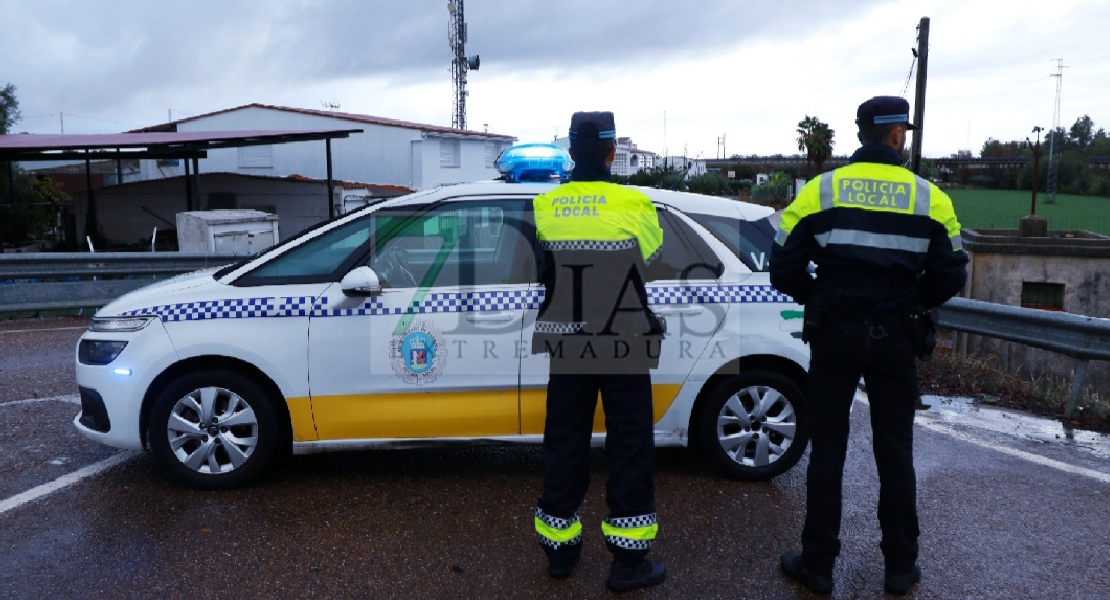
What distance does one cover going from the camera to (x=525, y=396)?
4.67 m

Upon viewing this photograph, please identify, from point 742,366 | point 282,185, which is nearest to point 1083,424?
point 742,366

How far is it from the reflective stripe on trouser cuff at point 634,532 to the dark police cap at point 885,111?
1.81 metres

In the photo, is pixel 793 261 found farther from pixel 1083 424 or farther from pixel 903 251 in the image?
pixel 1083 424

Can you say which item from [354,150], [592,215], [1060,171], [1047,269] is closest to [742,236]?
[592,215]

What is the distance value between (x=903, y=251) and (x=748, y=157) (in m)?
104

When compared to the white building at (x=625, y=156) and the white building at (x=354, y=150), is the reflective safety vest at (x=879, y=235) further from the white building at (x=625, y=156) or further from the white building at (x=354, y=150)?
the white building at (x=354, y=150)

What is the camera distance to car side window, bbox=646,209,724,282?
472 cm

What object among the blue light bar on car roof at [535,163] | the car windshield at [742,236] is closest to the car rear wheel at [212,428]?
the blue light bar on car roof at [535,163]

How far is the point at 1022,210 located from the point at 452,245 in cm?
5697

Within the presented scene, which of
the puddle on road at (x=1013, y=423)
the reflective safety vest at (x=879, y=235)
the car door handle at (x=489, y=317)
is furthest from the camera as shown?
the puddle on road at (x=1013, y=423)

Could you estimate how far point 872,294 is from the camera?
137 inches

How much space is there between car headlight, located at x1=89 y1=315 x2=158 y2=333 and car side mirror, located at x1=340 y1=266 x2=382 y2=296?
106 cm

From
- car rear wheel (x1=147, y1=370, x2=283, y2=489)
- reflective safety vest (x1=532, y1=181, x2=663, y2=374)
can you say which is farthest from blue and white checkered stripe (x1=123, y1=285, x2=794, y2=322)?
reflective safety vest (x1=532, y1=181, x2=663, y2=374)

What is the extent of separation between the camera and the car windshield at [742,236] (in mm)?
4840
